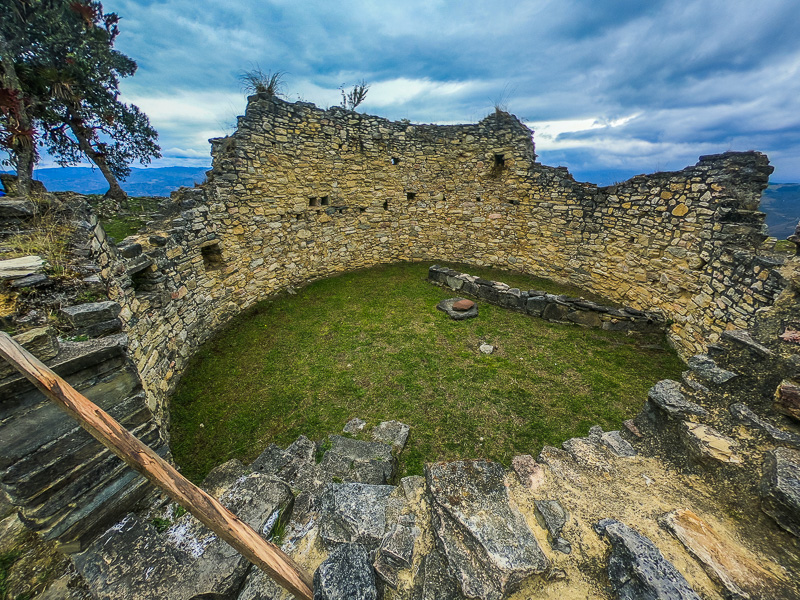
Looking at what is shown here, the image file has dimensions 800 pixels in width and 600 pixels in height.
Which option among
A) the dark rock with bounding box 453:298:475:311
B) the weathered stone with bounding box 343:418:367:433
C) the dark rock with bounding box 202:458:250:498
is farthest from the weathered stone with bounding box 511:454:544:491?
the dark rock with bounding box 453:298:475:311

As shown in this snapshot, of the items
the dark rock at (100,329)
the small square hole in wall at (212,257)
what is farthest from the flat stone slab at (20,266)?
the small square hole in wall at (212,257)

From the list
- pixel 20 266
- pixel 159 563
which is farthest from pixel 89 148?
pixel 159 563

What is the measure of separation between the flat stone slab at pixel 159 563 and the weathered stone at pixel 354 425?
1.94 metres

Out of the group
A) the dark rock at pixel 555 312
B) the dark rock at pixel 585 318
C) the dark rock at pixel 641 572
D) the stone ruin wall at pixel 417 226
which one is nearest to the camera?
the dark rock at pixel 641 572

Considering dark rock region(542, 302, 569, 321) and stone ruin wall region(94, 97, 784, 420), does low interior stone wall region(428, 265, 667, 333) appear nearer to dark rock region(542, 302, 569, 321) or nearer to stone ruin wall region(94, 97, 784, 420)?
dark rock region(542, 302, 569, 321)

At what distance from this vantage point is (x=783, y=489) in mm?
2080

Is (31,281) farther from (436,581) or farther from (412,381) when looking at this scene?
(412,381)

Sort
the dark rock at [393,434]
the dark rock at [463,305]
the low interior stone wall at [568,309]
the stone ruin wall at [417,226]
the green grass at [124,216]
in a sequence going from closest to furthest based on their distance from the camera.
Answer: the dark rock at [393,434] → the stone ruin wall at [417,226] → the low interior stone wall at [568,309] → the dark rock at [463,305] → the green grass at [124,216]

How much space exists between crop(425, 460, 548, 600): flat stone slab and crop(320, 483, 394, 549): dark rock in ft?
1.53

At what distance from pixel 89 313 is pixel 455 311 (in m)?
6.51

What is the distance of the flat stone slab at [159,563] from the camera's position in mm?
2041

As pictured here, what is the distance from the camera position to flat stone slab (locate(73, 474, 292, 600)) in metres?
2.04

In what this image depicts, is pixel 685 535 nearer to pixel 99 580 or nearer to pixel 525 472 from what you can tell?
pixel 525 472

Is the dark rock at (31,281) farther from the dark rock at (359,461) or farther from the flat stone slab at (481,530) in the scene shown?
the flat stone slab at (481,530)
